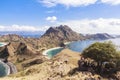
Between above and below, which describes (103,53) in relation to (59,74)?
above

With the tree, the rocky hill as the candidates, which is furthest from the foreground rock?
the tree

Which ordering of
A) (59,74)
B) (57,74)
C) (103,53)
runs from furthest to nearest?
1. (103,53)
2. (57,74)
3. (59,74)

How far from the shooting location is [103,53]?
89312 mm

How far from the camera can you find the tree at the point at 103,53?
88.9 meters

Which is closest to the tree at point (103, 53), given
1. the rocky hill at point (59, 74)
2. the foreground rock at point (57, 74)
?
the rocky hill at point (59, 74)

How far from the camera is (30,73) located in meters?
96.8

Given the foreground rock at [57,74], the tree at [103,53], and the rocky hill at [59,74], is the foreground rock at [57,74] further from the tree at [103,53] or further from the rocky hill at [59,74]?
the tree at [103,53]

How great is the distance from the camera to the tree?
88.9 m

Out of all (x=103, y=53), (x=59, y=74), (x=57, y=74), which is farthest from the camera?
(x=103, y=53)

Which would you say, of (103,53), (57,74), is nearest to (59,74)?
(57,74)

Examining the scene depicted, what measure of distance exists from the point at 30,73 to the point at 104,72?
1148 inches

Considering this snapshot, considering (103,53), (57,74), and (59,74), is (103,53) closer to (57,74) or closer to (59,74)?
(59,74)

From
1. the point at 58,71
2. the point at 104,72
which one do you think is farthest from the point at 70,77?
the point at 104,72

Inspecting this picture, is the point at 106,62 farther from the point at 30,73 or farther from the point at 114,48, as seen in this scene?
the point at 30,73
